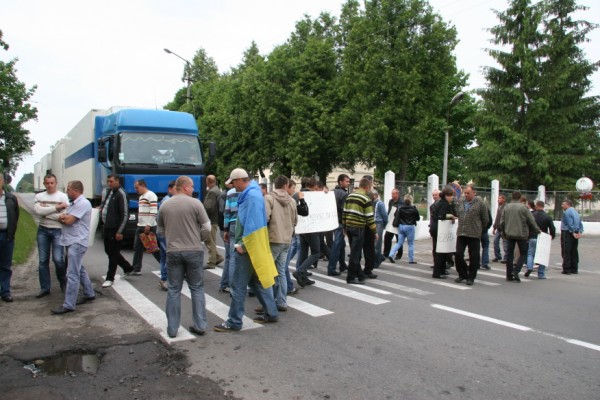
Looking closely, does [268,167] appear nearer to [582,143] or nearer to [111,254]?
[582,143]

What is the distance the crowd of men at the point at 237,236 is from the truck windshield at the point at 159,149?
338 centimetres

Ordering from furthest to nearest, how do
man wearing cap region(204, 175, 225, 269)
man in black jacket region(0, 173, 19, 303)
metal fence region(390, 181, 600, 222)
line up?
metal fence region(390, 181, 600, 222), man wearing cap region(204, 175, 225, 269), man in black jacket region(0, 173, 19, 303)

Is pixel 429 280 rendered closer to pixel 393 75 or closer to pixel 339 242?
pixel 339 242

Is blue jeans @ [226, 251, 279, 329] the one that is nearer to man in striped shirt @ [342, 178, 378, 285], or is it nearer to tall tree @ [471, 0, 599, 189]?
man in striped shirt @ [342, 178, 378, 285]

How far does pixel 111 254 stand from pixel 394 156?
974 inches

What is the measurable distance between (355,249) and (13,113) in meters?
30.9

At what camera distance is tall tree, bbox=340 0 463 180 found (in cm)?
2847

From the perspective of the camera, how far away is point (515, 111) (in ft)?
105

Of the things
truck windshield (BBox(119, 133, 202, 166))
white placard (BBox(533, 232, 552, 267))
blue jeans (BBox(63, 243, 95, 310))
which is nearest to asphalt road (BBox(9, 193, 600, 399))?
blue jeans (BBox(63, 243, 95, 310))

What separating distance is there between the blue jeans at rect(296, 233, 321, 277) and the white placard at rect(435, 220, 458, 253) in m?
2.68

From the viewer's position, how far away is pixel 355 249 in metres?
8.57

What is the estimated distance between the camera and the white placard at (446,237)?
32.0 ft

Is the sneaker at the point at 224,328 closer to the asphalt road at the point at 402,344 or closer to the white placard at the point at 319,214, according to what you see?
the asphalt road at the point at 402,344

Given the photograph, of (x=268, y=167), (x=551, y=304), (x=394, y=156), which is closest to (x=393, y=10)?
(x=394, y=156)
